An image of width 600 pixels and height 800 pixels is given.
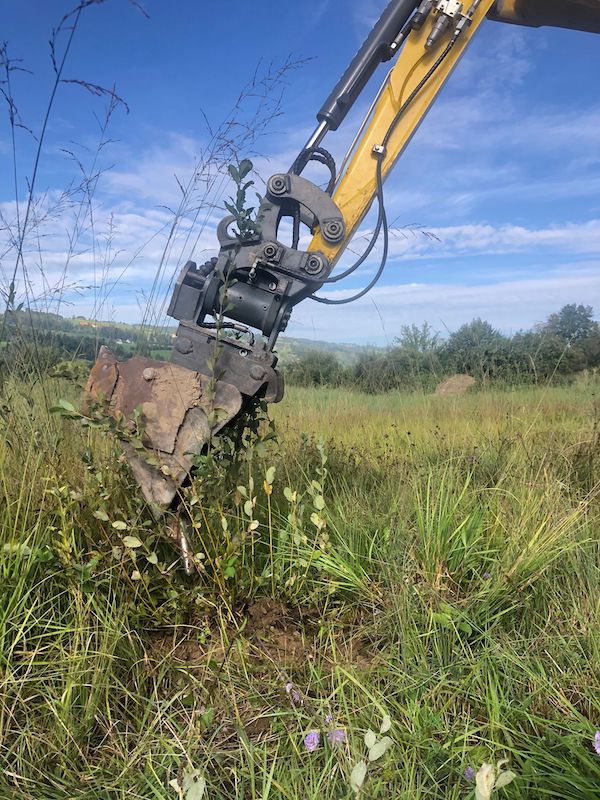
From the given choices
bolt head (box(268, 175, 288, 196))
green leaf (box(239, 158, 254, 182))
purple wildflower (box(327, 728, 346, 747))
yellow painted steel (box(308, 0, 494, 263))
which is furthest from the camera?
yellow painted steel (box(308, 0, 494, 263))

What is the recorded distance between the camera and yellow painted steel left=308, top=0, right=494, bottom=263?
282 cm

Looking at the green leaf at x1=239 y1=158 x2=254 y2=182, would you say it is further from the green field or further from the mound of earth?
the mound of earth

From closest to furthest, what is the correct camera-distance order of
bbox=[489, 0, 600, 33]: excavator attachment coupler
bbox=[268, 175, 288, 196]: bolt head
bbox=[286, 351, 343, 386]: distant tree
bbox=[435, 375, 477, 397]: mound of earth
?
bbox=[268, 175, 288, 196]: bolt head < bbox=[489, 0, 600, 33]: excavator attachment coupler < bbox=[435, 375, 477, 397]: mound of earth < bbox=[286, 351, 343, 386]: distant tree

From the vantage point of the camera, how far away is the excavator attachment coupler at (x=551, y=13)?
3033mm

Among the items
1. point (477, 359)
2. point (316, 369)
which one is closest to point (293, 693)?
point (477, 359)

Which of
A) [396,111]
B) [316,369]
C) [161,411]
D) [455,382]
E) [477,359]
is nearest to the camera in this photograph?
[161,411]

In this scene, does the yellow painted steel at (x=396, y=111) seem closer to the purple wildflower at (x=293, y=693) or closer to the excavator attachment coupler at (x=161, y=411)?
the excavator attachment coupler at (x=161, y=411)

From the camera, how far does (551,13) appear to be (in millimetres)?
3129

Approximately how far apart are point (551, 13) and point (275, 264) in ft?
7.05

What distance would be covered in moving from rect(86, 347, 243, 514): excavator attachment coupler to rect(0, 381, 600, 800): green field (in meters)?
0.11

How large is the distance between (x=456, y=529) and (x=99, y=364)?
1436 millimetres

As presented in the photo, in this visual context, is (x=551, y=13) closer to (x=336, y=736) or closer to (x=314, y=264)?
(x=314, y=264)

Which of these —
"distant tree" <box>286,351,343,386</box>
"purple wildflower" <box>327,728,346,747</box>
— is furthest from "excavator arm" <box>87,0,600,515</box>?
"distant tree" <box>286,351,343,386</box>

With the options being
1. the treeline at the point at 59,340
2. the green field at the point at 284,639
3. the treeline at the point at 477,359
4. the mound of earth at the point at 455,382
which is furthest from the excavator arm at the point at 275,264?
the mound of earth at the point at 455,382
